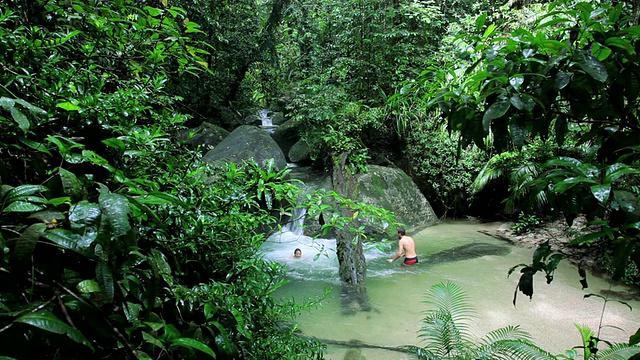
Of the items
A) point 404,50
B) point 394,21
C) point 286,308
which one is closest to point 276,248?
point 286,308

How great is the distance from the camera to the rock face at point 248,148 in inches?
327

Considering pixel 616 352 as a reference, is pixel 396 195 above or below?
above

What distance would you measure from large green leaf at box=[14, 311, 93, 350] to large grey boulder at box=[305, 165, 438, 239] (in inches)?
293

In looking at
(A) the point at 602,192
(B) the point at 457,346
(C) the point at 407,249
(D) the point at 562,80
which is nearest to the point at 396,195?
(C) the point at 407,249

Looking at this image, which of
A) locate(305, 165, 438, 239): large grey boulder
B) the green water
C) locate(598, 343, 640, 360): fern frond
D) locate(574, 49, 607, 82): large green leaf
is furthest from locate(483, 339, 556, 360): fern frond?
locate(305, 165, 438, 239): large grey boulder

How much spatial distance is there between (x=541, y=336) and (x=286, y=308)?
3.88 m

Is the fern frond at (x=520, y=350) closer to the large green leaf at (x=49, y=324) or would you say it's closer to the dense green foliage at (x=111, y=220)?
the dense green foliage at (x=111, y=220)

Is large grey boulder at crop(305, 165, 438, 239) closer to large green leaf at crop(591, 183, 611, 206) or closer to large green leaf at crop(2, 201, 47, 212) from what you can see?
large green leaf at crop(591, 183, 611, 206)

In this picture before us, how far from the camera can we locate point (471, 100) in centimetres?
123

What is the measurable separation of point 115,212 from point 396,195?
862 cm

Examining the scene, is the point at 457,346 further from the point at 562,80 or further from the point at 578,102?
the point at 562,80

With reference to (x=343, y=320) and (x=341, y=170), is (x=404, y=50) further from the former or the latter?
(x=343, y=320)

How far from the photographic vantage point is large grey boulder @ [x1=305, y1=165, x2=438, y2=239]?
850cm

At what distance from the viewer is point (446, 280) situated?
19.8ft
